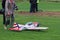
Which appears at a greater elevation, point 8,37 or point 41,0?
point 8,37

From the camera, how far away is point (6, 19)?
14.5 metres

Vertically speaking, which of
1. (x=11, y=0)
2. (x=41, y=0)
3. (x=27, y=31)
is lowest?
(x=41, y=0)

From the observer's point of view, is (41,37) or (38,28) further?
(38,28)

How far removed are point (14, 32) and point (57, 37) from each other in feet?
7.15

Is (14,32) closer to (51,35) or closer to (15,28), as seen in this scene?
(15,28)

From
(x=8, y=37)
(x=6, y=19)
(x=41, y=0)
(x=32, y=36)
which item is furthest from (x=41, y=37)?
(x=41, y=0)

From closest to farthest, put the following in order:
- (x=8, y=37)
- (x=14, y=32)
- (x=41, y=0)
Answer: (x=8, y=37) < (x=14, y=32) < (x=41, y=0)

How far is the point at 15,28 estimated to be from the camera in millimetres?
14359

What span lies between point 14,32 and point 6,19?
832 millimetres

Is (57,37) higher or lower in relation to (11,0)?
lower

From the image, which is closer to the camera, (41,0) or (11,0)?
(11,0)

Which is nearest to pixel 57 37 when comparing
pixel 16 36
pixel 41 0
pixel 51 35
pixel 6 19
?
pixel 51 35

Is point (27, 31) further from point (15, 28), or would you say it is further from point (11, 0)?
point (11, 0)

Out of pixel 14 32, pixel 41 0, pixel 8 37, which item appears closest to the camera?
pixel 8 37
